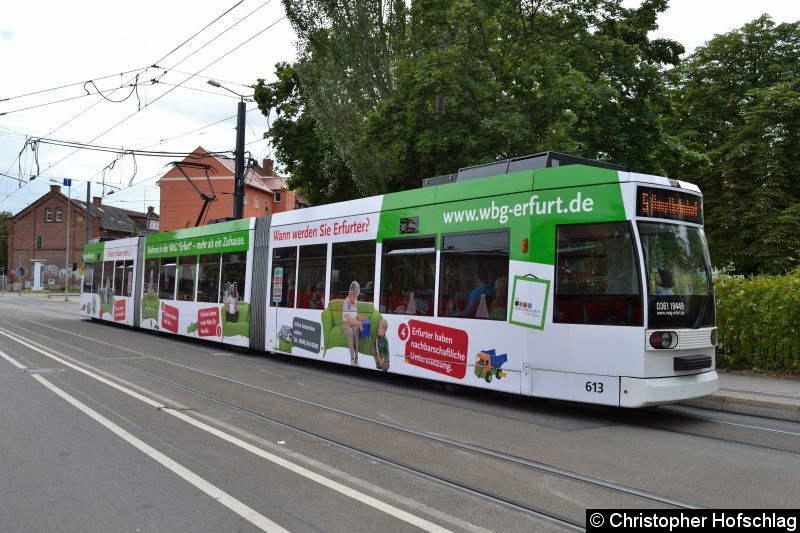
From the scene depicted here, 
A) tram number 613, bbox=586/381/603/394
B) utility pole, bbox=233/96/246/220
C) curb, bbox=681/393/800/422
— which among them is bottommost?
curb, bbox=681/393/800/422

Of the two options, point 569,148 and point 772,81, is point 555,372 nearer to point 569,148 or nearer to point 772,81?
point 569,148

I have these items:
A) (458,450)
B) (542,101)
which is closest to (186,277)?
(542,101)

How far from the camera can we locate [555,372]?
7996 millimetres

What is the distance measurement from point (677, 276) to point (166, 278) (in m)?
15.5

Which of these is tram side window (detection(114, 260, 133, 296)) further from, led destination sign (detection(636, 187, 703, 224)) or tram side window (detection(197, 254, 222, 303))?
led destination sign (detection(636, 187, 703, 224))

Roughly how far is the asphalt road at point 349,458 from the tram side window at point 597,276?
1.33 meters

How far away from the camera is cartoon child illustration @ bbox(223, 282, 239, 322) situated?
15625mm

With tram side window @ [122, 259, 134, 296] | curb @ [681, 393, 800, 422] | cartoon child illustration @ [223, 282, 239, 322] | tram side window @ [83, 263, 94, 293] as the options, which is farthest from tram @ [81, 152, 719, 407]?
tram side window @ [83, 263, 94, 293]

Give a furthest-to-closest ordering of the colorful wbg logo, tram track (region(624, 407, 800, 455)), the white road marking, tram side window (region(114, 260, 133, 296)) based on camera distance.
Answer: tram side window (region(114, 260, 133, 296))
the colorful wbg logo
tram track (region(624, 407, 800, 455))
the white road marking

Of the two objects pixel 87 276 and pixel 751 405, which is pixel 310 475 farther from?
pixel 87 276

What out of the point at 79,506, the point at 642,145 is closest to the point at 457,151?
the point at 642,145

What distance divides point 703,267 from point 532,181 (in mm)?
2399

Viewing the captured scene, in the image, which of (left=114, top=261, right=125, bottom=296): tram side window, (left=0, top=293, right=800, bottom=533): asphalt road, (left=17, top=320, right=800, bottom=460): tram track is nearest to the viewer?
(left=0, top=293, right=800, bottom=533): asphalt road

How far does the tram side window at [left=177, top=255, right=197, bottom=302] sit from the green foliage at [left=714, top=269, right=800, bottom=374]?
42.5 feet
